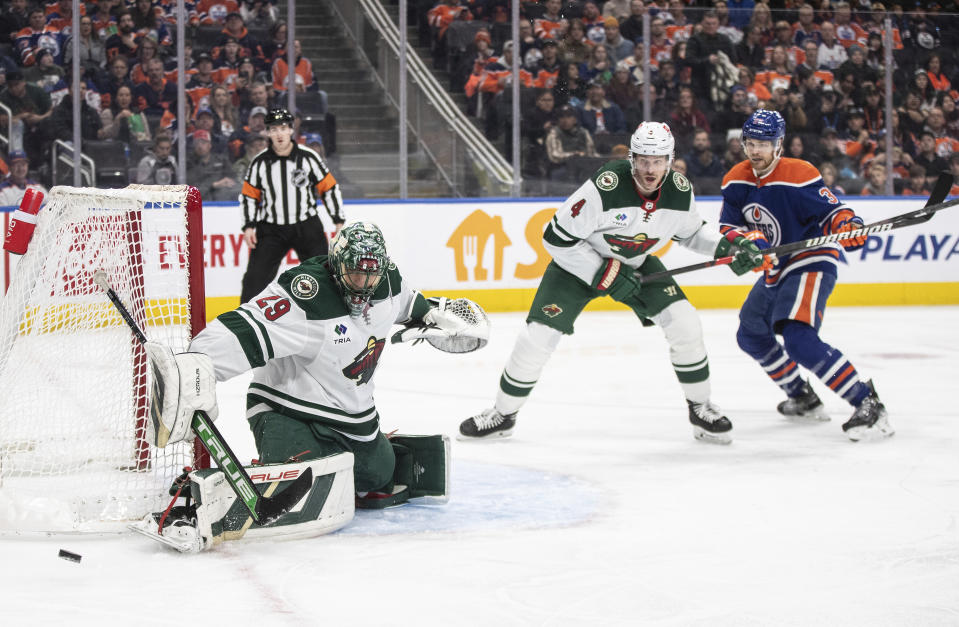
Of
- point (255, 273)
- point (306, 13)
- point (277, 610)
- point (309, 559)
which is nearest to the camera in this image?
point (277, 610)

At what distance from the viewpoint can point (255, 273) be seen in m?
5.76

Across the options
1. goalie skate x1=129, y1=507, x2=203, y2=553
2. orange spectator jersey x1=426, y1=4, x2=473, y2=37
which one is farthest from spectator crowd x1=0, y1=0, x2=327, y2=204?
goalie skate x1=129, y1=507, x2=203, y2=553

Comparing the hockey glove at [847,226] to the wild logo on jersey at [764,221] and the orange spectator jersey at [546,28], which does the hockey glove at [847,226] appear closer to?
the wild logo on jersey at [764,221]

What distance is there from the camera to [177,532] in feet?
8.63

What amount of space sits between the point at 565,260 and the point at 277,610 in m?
1.92

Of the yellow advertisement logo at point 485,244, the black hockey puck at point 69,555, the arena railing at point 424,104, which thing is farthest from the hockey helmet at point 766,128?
the arena railing at point 424,104

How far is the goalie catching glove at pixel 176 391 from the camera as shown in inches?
97.0

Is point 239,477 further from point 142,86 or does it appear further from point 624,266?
point 142,86

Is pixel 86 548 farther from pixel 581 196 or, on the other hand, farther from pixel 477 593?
pixel 581 196

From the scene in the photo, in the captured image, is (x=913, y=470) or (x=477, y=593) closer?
(x=477, y=593)

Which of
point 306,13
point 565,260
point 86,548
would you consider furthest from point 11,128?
point 86,548

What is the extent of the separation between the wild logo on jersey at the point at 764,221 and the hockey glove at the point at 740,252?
0.28m

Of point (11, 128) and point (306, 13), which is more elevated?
point (306, 13)

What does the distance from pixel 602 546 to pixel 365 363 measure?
0.72 metres
